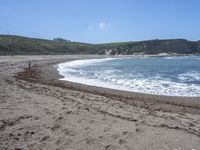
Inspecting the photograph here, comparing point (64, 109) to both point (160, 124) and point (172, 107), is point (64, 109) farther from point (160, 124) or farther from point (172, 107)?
point (172, 107)

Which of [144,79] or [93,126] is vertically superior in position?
[93,126]

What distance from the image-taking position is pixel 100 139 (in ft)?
21.7

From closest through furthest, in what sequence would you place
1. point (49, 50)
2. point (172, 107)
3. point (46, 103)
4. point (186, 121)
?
point (186, 121) → point (46, 103) → point (172, 107) → point (49, 50)

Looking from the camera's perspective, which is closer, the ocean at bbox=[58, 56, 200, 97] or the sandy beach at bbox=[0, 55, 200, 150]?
the sandy beach at bbox=[0, 55, 200, 150]

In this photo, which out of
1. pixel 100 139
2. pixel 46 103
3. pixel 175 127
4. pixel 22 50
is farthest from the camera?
pixel 22 50

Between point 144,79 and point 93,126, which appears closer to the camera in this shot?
point 93,126

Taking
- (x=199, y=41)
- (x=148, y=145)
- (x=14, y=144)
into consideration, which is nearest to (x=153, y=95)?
(x=148, y=145)

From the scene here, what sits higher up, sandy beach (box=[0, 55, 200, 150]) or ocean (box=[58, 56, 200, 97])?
sandy beach (box=[0, 55, 200, 150])

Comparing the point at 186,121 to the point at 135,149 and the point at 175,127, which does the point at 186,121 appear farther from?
the point at 135,149

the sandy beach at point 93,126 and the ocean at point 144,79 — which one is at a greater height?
the sandy beach at point 93,126

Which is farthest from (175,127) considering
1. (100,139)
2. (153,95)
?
(153,95)

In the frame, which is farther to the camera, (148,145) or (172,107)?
(172,107)

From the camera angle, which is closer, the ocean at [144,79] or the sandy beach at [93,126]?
the sandy beach at [93,126]

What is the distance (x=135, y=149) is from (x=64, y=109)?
410 cm
